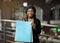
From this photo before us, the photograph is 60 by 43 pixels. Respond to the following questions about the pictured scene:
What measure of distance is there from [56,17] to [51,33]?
434 mm

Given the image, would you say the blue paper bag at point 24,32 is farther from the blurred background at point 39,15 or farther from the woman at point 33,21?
the blurred background at point 39,15

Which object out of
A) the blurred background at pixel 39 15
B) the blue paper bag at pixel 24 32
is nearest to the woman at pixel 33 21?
the blue paper bag at pixel 24 32

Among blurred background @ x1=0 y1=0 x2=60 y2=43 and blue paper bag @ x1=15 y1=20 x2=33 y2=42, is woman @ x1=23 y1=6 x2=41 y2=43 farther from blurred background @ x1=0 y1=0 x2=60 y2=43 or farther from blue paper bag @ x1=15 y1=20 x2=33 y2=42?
blurred background @ x1=0 y1=0 x2=60 y2=43

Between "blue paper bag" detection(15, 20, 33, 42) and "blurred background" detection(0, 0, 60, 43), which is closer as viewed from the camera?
"blue paper bag" detection(15, 20, 33, 42)

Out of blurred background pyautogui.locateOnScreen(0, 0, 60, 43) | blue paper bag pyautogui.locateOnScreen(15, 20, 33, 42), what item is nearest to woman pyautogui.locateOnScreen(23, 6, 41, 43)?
blue paper bag pyautogui.locateOnScreen(15, 20, 33, 42)

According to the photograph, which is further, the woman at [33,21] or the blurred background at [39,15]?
the blurred background at [39,15]

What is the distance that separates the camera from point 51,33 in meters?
4.39

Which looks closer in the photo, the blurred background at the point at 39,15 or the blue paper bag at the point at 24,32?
the blue paper bag at the point at 24,32

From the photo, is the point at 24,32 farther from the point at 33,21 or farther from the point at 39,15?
the point at 39,15

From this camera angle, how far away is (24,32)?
87.3 inches

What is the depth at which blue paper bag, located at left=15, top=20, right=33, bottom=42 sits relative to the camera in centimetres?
220

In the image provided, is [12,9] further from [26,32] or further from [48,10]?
[26,32]

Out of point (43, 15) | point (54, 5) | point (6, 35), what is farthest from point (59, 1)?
point (6, 35)

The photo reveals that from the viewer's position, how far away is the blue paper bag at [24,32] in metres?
2.20
